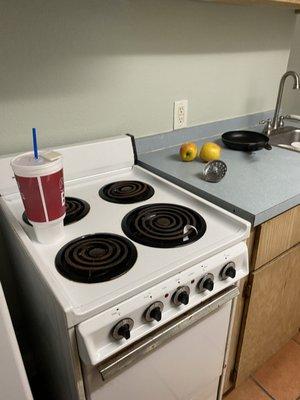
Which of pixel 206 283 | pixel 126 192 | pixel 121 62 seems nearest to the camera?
pixel 206 283

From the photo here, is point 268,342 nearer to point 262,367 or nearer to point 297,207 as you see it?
point 262,367

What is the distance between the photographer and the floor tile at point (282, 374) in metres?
1.36

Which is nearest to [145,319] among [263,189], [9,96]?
[263,189]

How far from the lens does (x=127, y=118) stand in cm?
129

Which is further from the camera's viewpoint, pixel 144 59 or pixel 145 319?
pixel 144 59

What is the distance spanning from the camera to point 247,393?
53.1 inches

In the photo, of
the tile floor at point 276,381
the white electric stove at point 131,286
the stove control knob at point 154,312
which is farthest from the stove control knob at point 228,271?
the tile floor at point 276,381

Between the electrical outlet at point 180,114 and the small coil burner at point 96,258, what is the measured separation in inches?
31.0

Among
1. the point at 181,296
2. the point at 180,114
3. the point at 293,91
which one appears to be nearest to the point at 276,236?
the point at 181,296

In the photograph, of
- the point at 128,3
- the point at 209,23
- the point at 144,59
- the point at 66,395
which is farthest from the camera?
the point at 209,23

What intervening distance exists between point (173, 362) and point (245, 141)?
1.06 meters

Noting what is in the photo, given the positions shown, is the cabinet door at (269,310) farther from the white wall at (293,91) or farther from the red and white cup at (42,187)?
the white wall at (293,91)

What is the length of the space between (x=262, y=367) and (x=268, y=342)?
240mm

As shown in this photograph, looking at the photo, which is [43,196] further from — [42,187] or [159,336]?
[159,336]
